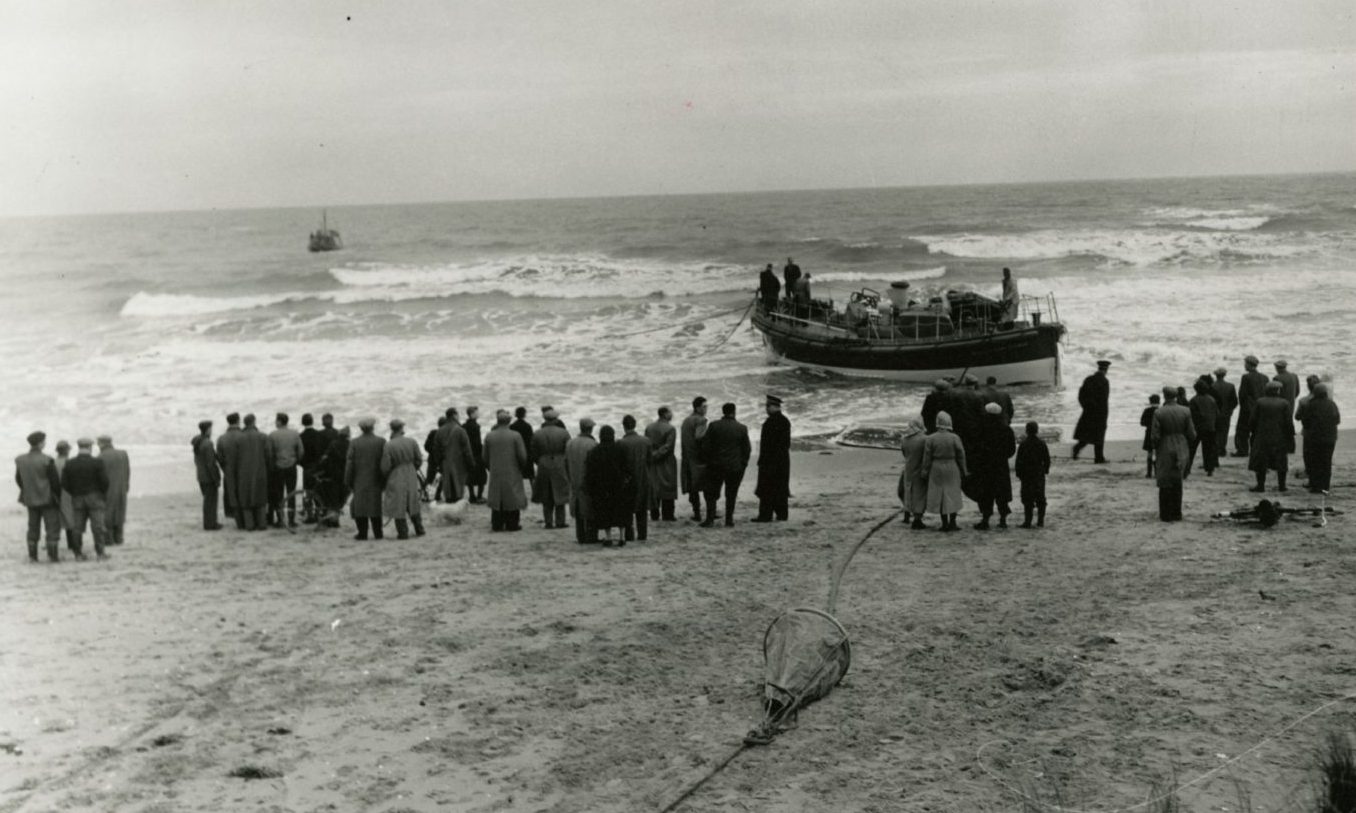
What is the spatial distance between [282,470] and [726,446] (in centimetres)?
495

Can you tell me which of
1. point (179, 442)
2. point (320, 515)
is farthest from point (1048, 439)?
A: point (179, 442)

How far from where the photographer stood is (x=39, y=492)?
1078 centimetres

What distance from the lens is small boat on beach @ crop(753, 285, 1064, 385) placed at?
22.7 meters

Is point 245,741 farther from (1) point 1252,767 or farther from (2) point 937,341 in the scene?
(2) point 937,341

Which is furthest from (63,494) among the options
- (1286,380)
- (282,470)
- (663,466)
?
(1286,380)

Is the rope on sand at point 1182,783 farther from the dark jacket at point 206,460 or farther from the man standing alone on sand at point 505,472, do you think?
the dark jacket at point 206,460

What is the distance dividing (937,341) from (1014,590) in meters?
14.6

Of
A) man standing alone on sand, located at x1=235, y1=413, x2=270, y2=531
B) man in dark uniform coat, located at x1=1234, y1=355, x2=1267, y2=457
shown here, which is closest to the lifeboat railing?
man in dark uniform coat, located at x1=1234, y1=355, x2=1267, y2=457

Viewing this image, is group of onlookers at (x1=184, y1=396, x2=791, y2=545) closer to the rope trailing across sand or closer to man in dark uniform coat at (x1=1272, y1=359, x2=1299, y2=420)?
the rope trailing across sand

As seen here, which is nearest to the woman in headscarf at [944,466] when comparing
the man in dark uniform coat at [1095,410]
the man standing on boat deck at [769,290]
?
the man in dark uniform coat at [1095,410]

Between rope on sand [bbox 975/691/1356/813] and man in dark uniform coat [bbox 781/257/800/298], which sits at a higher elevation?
man in dark uniform coat [bbox 781/257/800/298]

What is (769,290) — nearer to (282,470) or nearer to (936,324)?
(936,324)

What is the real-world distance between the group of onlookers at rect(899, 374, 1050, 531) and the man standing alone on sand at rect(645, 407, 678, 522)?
95.3 inches

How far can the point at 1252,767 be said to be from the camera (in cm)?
600
